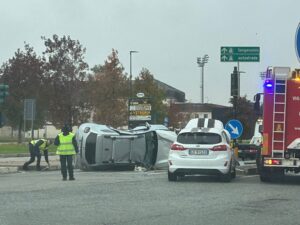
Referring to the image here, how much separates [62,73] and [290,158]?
3814 cm

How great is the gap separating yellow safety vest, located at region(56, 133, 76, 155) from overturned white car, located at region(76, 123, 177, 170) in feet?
16.2

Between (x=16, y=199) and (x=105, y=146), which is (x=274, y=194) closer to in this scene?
(x=16, y=199)

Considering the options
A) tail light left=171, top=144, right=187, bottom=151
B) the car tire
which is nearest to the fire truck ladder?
tail light left=171, top=144, right=187, bottom=151

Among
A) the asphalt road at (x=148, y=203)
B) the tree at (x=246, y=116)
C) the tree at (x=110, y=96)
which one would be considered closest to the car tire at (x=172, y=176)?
the asphalt road at (x=148, y=203)

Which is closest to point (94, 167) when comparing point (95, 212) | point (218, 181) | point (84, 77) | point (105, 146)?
point (105, 146)

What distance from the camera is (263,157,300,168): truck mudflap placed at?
16875 mm

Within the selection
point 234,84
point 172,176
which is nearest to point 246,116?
point 234,84

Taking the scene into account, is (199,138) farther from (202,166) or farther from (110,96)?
(110,96)

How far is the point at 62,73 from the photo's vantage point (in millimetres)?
53156

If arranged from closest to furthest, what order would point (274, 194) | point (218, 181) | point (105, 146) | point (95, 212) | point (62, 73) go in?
point (95, 212) → point (274, 194) → point (218, 181) → point (105, 146) → point (62, 73)

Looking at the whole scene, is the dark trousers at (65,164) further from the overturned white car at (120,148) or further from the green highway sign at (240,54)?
the green highway sign at (240,54)

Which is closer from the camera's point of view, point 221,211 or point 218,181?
point 221,211

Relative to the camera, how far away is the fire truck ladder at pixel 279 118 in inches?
672

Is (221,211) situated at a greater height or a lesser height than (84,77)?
lesser
